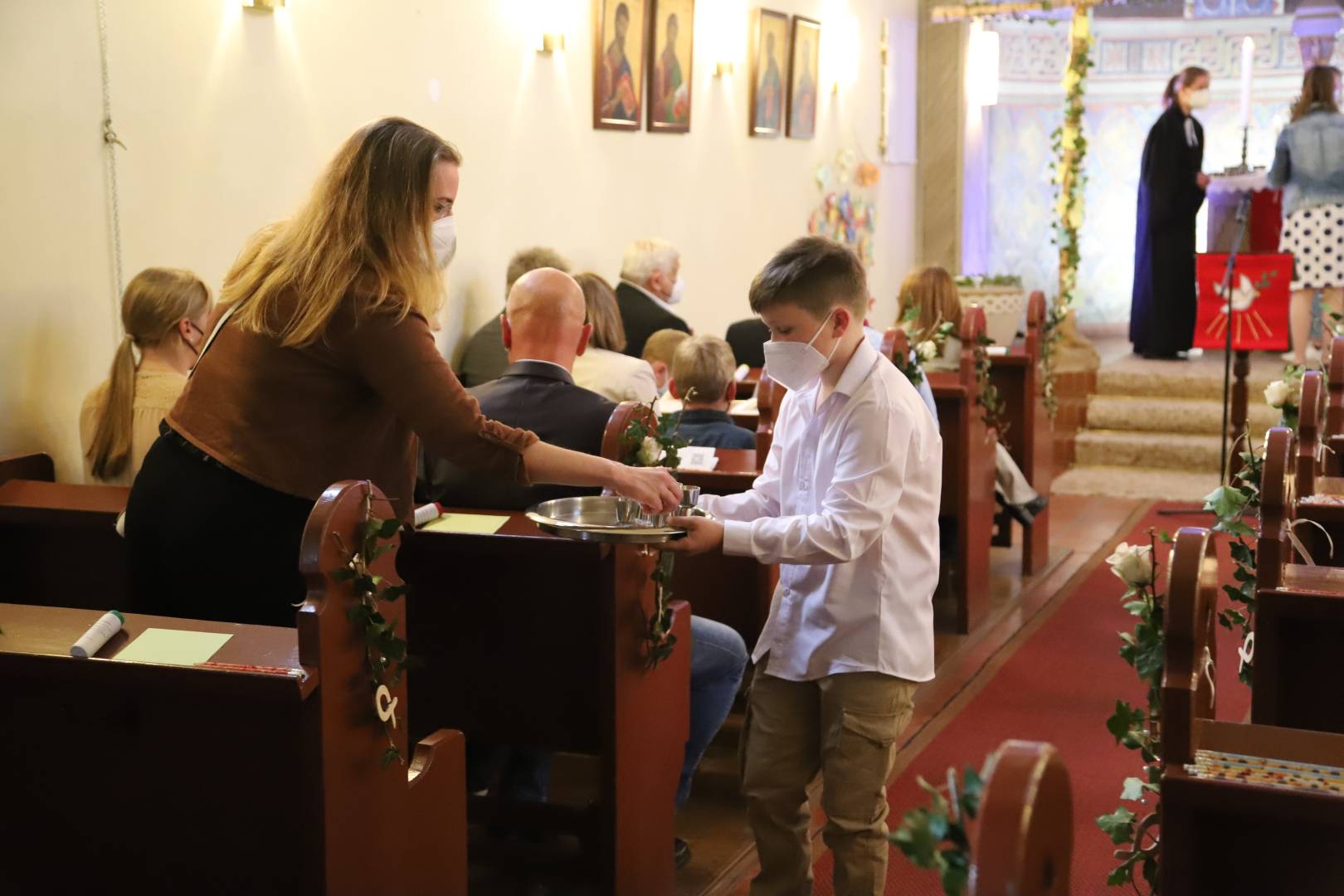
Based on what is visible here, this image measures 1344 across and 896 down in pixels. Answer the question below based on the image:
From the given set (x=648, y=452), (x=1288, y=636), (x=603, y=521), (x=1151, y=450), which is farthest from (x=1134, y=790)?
(x=1151, y=450)

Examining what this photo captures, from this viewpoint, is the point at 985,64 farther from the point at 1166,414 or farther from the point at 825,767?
the point at 825,767

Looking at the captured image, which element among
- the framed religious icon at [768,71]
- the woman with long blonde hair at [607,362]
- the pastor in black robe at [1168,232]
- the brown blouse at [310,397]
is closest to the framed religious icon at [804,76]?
the framed religious icon at [768,71]

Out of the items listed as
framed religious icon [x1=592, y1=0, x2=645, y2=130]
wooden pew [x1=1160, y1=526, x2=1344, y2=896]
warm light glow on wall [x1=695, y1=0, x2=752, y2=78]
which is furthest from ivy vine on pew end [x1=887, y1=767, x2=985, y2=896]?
warm light glow on wall [x1=695, y1=0, x2=752, y2=78]

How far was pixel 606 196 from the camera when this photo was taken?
25.0ft

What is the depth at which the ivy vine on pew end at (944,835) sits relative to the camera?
125cm

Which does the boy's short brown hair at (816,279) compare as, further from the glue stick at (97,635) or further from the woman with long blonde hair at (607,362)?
the woman with long blonde hair at (607,362)

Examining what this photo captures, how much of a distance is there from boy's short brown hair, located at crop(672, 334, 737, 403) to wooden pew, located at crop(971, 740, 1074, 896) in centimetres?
369

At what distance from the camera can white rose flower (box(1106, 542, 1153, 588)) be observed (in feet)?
7.95

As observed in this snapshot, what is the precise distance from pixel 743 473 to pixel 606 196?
11.1ft

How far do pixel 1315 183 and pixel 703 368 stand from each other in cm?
650

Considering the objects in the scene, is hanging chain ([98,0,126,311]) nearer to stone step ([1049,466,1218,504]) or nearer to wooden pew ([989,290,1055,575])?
wooden pew ([989,290,1055,575])

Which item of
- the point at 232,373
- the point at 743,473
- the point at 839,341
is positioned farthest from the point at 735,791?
the point at 232,373

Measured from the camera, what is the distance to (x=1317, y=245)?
9.80 m

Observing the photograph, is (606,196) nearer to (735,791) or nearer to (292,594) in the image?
(735,791)
